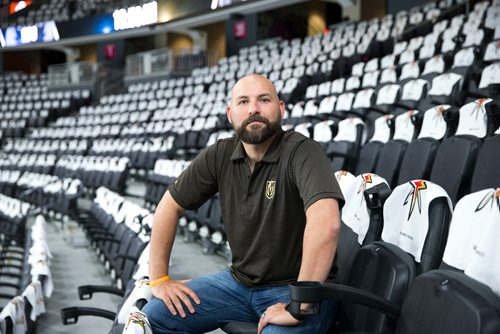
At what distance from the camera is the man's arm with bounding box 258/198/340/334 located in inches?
54.4

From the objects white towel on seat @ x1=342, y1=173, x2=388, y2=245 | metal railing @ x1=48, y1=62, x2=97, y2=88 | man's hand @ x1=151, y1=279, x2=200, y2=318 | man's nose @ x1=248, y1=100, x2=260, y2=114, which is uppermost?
metal railing @ x1=48, y1=62, x2=97, y2=88

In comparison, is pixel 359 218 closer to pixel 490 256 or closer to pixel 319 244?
pixel 319 244

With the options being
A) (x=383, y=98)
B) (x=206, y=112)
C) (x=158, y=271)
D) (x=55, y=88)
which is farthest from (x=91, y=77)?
(x=158, y=271)

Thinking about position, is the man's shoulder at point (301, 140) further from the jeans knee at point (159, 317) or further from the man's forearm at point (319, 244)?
the jeans knee at point (159, 317)

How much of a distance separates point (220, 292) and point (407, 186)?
0.64 metres

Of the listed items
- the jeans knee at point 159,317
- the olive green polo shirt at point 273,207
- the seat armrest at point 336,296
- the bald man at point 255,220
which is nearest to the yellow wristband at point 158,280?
the bald man at point 255,220

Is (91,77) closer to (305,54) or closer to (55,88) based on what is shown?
(55,88)

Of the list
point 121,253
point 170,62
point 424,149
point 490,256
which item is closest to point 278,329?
point 490,256

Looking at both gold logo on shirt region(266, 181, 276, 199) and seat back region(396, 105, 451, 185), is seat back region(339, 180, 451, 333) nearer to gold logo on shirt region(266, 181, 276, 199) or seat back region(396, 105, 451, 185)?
gold logo on shirt region(266, 181, 276, 199)

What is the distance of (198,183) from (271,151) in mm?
291

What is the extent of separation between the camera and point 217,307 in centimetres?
165

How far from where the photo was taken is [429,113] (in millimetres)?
3270

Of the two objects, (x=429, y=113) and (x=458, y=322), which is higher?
(x=429, y=113)

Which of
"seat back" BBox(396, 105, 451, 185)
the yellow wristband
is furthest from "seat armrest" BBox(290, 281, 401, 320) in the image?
"seat back" BBox(396, 105, 451, 185)
